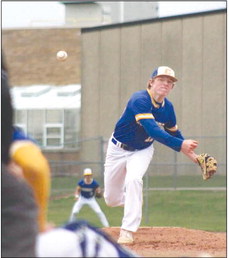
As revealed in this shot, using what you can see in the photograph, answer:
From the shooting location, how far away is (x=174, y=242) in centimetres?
1039

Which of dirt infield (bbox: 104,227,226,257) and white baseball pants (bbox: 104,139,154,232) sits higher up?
white baseball pants (bbox: 104,139,154,232)

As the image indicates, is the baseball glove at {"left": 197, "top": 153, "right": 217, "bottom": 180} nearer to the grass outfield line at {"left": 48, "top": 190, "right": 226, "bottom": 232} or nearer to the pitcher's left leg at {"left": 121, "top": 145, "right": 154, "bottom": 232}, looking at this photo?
the pitcher's left leg at {"left": 121, "top": 145, "right": 154, "bottom": 232}

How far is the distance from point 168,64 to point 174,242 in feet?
76.9

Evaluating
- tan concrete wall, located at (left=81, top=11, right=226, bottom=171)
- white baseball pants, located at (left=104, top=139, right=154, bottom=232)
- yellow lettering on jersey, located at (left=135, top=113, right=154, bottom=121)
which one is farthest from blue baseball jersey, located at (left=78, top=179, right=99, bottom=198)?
yellow lettering on jersey, located at (left=135, top=113, right=154, bottom=121)

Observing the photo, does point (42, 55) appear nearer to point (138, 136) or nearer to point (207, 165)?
point (138, 136)

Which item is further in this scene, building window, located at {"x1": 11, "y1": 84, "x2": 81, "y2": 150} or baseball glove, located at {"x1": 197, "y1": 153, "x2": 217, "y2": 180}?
building window, located at {"x1": 11, "y1": 84, "x2": 81, "y2": 150}

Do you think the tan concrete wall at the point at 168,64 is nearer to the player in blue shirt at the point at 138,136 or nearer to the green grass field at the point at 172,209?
the green grass field at the point at 172,209

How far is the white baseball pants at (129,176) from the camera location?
1012 cm

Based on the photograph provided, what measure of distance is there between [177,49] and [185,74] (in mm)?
1015

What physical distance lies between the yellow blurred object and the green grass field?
58.8ft

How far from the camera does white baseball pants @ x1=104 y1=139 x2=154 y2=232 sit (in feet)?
33.2

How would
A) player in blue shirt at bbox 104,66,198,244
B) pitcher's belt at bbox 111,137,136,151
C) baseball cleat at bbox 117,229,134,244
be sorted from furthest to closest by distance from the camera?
pitcher's belt at bbox 111,137,136,151, baseball cleat at bbox 117,229,134,244, player in blue shirt at bbox 104,66,198,244

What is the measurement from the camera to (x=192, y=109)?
107ft

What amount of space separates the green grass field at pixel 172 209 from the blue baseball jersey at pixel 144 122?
460 inches
